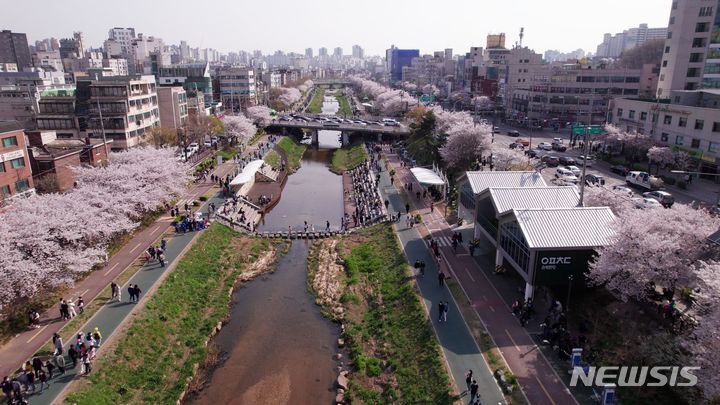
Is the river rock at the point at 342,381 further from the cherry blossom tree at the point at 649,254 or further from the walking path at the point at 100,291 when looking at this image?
the cherry blossom tree at the point at 649,254

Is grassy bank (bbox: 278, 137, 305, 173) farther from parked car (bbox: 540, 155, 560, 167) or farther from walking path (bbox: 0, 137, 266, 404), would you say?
parked car (bbox: 540, 155, 560, 167)

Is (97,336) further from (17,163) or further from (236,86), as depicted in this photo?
(236,86)

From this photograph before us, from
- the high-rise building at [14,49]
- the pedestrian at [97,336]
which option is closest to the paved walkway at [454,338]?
the pedestrian at [97,336]

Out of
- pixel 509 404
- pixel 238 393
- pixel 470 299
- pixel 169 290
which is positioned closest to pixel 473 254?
pixel 470 299

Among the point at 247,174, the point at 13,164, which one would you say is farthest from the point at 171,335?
the point at 247,174

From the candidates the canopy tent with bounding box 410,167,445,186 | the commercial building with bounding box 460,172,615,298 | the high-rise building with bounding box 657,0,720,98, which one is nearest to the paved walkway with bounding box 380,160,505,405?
the commercial building with bounding box 460,172,615,298

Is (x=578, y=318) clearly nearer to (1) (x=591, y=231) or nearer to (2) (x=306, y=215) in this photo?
(1) (x=591, y=231)
